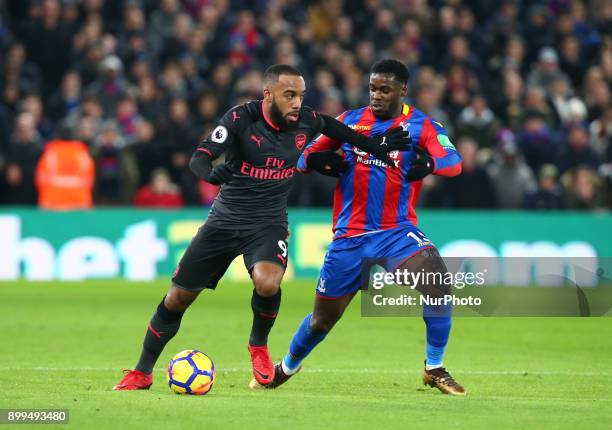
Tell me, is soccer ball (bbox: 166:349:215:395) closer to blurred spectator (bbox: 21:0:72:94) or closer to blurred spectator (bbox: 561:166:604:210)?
blurred spectator (bbox: 561:166:604:210)

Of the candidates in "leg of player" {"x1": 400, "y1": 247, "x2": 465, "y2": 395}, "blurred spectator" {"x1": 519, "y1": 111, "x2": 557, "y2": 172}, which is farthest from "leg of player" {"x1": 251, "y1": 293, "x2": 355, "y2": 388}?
"blurred spectator" {"x1": 519, "y1": 111, "x2": 557, "y2": 172}

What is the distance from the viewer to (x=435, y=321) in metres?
8.53

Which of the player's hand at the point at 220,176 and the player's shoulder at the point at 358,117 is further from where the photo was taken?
the player's shoulder at the point at 358,117

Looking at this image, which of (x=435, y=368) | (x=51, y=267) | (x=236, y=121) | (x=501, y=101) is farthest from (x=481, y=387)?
(x=501, y=101)

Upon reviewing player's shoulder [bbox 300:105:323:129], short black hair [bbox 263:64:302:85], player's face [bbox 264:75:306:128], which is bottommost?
player's shoulder [bbox 300:105:323:129]

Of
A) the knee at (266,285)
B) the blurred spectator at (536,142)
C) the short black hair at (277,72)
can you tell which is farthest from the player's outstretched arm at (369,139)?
the blurred spectator at (536,142)

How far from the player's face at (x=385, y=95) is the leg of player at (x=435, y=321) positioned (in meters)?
1.06

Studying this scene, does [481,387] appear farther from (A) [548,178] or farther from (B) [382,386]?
(A) [548,178]

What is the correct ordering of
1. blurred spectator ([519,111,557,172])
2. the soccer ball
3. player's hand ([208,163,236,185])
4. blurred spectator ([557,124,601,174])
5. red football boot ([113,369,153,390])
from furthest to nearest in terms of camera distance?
1. blurred spectator ([519,111,557,172])
2. blurred spectator ([557,124,601,174])
3. red football boot ([113,369,153,390])
4. the soccer ball
5. player's hand ([208,163,236,185])

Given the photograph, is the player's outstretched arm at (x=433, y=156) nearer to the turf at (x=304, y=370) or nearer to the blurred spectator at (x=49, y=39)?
the turf at (x=304, y=370)

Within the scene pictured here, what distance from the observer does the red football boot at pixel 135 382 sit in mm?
8320

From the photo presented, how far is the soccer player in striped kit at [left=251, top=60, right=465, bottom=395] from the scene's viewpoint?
866 cm

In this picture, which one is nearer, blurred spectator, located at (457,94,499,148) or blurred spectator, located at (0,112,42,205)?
blurred spectator, located at (0,112,42,205)

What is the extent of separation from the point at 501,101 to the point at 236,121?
13.0 metres
